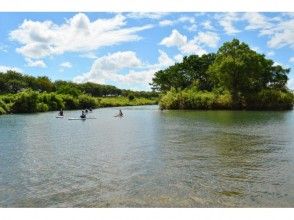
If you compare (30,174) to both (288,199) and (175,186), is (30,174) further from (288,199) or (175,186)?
(288,199)

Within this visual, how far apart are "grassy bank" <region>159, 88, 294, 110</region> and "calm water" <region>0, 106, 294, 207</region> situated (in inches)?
2003

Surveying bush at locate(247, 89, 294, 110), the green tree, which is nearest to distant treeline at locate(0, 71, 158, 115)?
the green tree

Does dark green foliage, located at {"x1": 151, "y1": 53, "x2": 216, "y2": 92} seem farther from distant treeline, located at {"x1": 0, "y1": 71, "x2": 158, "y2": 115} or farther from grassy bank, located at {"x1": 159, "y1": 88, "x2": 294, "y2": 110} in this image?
distant treeline, located at {"x1": 0, "y1": 71, "x2": 158, "y2": 115}

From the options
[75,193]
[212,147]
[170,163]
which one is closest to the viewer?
[75,193]

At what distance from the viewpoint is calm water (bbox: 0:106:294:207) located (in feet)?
56.9

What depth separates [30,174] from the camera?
22.2m

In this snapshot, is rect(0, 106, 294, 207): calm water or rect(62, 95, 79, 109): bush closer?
rect(0, 106, 294, 207): calm water

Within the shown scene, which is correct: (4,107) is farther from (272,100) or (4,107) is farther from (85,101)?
(272,100)

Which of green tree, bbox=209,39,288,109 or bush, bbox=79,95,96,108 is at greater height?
green tree, bbox=209,39,288,109

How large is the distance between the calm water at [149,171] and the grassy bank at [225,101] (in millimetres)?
50864

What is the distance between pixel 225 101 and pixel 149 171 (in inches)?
2726

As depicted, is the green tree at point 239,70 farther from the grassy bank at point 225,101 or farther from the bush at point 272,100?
the bush at point 272,100
